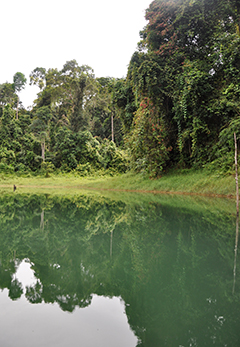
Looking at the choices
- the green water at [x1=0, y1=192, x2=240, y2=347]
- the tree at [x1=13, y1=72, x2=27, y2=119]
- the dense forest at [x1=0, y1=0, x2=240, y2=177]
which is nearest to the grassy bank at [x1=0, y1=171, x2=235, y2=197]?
the dense forest at [x1=0, y1=0, x2=240, y2=177]

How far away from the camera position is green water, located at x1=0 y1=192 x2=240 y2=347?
235 centimetres

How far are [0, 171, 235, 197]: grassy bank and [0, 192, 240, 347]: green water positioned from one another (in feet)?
26.3

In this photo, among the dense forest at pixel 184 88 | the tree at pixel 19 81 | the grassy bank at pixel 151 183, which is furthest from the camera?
the tree at pixel 19 81

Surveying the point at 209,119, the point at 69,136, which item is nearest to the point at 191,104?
the point at 209,119

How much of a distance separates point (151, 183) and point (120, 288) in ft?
50.3

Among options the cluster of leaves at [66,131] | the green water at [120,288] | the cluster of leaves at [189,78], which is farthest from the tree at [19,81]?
the green water at [120,288]

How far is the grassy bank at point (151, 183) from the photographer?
46.8ft

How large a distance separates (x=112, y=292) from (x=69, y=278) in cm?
65

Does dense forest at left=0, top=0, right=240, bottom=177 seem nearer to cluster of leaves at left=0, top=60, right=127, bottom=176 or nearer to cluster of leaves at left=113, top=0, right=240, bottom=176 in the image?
cluster of leaves at left=113, top=0, right=240, bottom=176

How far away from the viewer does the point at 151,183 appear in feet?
60.6

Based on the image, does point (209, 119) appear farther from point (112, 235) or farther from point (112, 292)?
point (112, 292)

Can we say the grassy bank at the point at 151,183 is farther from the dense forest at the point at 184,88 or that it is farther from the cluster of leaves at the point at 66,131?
the cluster of leaves at the point at 66,131

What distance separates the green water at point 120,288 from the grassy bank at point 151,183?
8.02 metres

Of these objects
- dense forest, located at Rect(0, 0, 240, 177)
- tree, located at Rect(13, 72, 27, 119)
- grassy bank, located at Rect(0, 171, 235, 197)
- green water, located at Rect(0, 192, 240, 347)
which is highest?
tree, located at Rect(13, 72, 27, 119)
